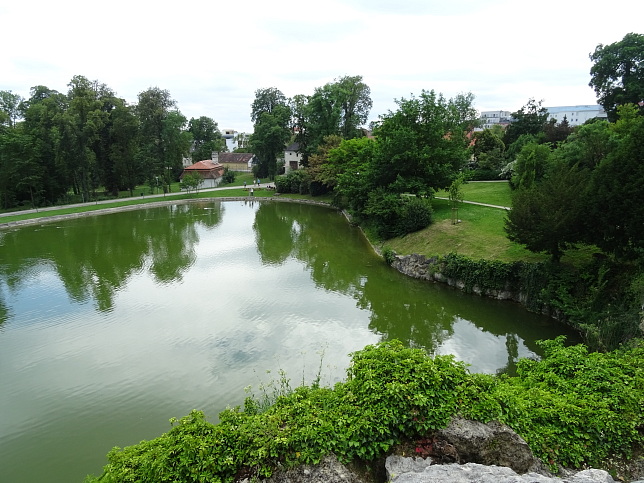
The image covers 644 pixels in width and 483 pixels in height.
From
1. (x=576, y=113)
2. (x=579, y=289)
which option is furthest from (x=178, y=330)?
(x=576, y=113)

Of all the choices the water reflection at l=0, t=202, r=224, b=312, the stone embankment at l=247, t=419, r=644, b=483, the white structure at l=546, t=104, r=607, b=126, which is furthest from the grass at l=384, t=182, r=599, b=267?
the white structure at l=546, t=104, r=607, b=126

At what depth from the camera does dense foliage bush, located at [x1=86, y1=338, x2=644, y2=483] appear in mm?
5305

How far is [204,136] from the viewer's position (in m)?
75.2

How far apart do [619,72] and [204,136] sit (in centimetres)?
6461

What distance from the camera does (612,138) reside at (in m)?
19.4

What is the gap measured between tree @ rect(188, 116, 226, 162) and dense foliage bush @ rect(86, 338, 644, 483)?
71.5 metres

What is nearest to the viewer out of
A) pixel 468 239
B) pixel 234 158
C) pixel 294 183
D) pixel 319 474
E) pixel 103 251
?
pixel 319 474

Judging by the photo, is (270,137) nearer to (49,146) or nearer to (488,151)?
(49,146)

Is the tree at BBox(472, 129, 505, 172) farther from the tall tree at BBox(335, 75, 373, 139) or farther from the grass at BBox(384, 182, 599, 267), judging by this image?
the tall tree at BBox(335, 75, 373, 139)

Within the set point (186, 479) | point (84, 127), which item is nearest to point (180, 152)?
point (84, 127)

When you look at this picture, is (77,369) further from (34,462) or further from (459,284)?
(459,284)

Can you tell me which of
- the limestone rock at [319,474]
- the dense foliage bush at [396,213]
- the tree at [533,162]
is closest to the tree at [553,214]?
the tree at [533,162]

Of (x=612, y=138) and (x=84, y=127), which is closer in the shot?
(x=612, y=138)

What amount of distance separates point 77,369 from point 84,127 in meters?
34.2
